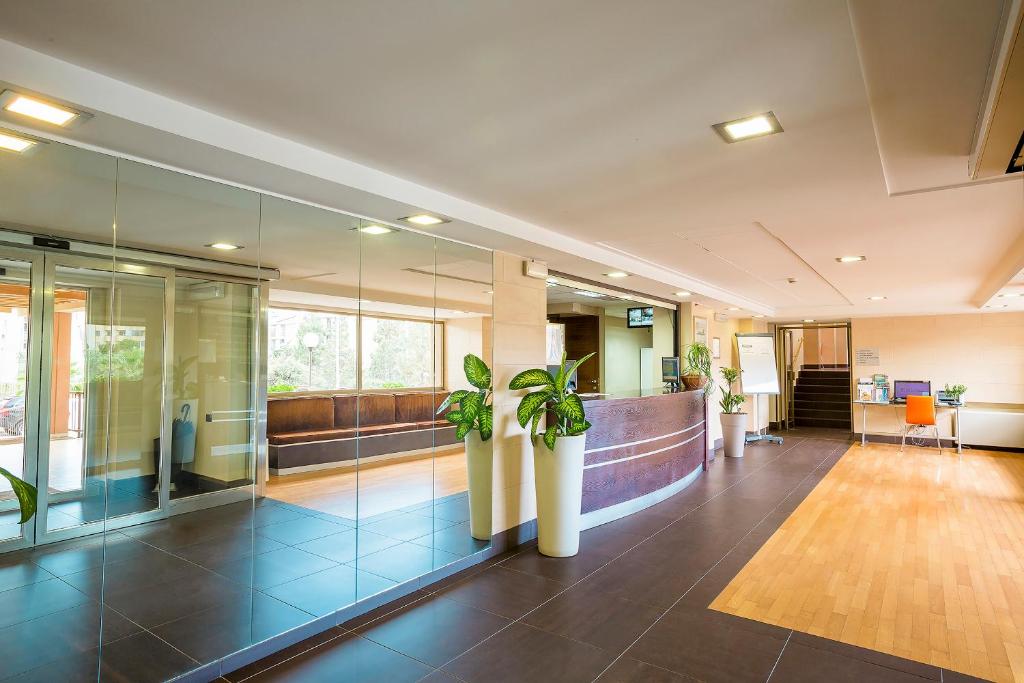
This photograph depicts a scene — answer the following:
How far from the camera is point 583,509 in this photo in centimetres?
541

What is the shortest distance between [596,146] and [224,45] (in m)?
1.72

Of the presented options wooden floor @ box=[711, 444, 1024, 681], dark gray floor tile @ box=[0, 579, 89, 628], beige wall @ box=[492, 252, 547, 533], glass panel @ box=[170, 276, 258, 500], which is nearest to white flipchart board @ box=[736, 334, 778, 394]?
wooden floor @ box=[711, 444, 1024, 681]

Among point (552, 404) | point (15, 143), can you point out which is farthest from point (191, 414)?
point (552, 404)

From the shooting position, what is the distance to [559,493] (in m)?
4.59

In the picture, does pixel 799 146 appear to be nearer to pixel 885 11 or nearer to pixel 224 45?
pixel 885 11

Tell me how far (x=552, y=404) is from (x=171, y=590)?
290 centimetres

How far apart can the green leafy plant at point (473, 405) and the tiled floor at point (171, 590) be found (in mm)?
1087

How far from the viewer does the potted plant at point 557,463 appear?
458cm

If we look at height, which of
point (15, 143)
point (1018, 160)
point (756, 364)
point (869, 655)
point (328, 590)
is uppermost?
point (1018, 160)

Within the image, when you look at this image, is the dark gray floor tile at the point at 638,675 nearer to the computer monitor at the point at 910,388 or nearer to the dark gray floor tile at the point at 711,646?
the dark gray floor tile at the point at 711,646

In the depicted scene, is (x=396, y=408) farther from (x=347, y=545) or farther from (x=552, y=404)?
(x=552, y=404)

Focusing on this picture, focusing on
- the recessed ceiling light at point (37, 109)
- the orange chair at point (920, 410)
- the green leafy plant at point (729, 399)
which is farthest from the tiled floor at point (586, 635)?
the orange chair at point (920, 410)

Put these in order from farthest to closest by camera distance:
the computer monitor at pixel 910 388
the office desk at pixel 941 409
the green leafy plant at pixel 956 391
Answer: the computer monitor at pixel 910 388
the green leafy plant at pixel 956 391
the office desk at pixel 941 409

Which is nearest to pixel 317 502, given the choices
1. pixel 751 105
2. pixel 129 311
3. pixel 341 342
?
pixel 341 342
